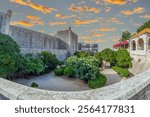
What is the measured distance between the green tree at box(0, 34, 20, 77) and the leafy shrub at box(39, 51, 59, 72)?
458cm

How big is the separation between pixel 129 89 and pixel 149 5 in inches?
487

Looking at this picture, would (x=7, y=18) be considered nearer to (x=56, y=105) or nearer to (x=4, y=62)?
(x=4, y=62)

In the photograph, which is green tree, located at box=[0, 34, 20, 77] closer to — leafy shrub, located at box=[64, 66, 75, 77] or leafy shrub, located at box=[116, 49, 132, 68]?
leafy shrub, located at box=[64, 66, 75, 77]

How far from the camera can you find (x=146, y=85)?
1.45 m

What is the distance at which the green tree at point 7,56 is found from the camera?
22.8 feet

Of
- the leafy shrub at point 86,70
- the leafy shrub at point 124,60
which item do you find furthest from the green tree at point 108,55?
the leafy shrub at point 86,70

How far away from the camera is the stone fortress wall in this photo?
32.9 feet

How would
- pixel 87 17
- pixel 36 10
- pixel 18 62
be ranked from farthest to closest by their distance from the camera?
pixel 87 17 → pixel 36 10 → pixel 18 62

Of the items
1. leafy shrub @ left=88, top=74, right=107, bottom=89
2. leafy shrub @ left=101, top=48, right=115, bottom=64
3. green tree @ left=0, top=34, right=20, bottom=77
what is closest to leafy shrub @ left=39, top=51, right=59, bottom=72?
leafy shrub @ left=101, top=48, right=115, bottom=64

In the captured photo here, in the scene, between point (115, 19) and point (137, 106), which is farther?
point (115, 19)

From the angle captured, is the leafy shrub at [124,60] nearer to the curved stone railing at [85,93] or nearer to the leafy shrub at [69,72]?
the leafy shrub at [69,72]

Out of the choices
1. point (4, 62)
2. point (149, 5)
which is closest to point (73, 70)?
point (4, 62)

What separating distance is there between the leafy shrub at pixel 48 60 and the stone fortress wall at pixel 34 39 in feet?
2.25

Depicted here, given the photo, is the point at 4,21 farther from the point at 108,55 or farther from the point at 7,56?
the point at 108,55
